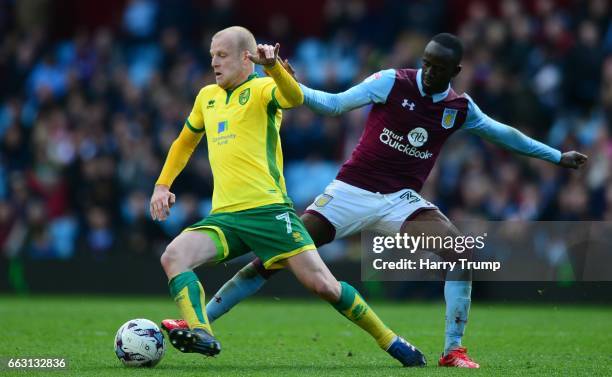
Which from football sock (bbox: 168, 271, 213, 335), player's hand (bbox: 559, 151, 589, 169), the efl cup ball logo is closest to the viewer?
football sock (bbox: 168, 271, 213, 335)

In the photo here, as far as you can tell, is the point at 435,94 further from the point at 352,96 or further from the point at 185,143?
the point at 185,143

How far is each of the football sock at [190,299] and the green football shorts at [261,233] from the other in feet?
0.99

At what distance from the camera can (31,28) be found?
77.9ft

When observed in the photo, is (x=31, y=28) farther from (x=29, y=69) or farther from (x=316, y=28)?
(x=316, y=28)

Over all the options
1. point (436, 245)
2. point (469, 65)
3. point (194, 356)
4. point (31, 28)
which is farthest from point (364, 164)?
point (31, 28)

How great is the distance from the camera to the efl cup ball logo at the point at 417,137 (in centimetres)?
885

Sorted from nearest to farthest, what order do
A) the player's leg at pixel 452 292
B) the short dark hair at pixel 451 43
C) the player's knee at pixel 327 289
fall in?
the player's knee at pixel 327 289, the player's leg at pixel 452 292, the short dark hair at pixel 451 43

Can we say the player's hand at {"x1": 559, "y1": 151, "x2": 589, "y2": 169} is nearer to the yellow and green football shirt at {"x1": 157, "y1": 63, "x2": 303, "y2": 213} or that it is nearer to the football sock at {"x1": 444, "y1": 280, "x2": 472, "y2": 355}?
the football sock at {"x1": 444, "y1": 280, "x2": 472, "y2": 355}

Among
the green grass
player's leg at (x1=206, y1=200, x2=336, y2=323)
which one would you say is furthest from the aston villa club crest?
the green grass

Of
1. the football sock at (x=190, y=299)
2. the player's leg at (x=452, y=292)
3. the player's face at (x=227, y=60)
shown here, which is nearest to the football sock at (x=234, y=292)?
the football sock at (x=190, y=299)

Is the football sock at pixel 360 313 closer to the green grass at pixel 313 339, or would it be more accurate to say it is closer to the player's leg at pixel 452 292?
the green grass at pixel 313 339

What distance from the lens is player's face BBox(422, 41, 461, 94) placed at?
848 centimetres

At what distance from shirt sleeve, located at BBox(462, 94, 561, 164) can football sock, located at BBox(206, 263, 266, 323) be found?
2.04m

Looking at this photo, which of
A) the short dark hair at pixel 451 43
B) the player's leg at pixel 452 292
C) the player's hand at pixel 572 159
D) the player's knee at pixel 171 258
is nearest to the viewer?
the player's knee at pixel 171 258
